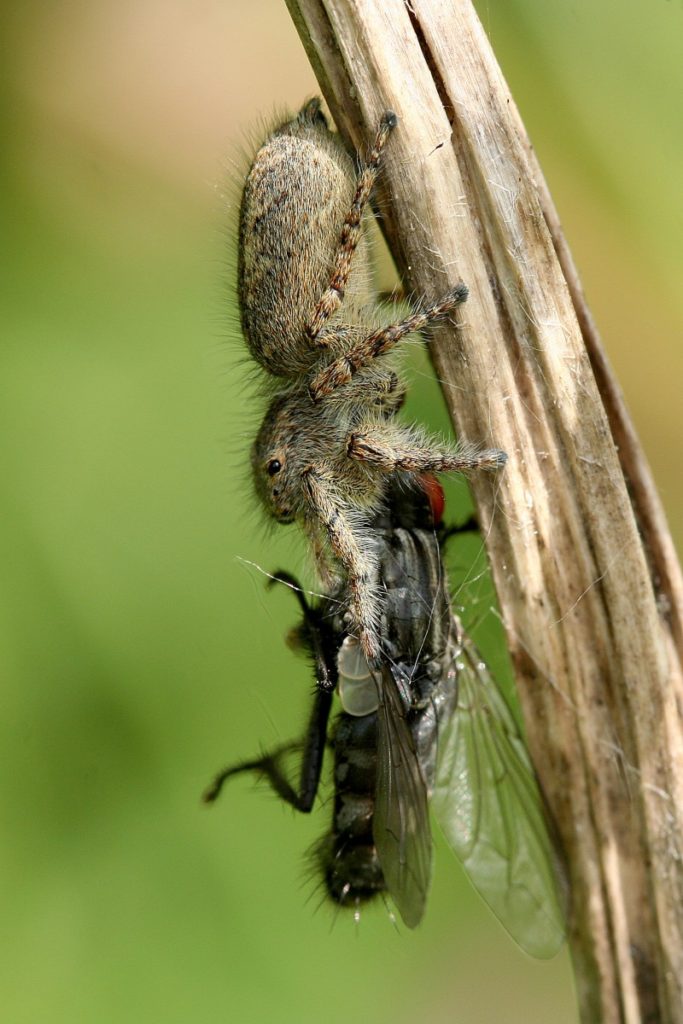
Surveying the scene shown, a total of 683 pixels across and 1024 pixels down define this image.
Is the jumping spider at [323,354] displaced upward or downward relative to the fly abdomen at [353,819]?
upward

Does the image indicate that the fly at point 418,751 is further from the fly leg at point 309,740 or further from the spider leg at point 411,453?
→ the spider leg at point 411,453

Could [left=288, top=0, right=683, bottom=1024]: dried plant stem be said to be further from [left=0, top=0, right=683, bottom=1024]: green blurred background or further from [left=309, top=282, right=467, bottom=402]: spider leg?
[left=0, top=0, right=683, bottom=1024]: green blurred background

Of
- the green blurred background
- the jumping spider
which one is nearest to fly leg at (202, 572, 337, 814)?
the jumping spider

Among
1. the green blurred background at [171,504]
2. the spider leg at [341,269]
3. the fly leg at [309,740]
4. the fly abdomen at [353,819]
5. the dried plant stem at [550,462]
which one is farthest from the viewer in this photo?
the green blurred background at [171,504]

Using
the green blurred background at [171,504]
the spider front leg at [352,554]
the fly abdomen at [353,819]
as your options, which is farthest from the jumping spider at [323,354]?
the green blurred background at [171,504]

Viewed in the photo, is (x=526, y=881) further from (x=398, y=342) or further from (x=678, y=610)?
(x=398, y=342)

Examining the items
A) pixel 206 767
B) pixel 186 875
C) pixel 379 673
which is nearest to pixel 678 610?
pixel 379 673
